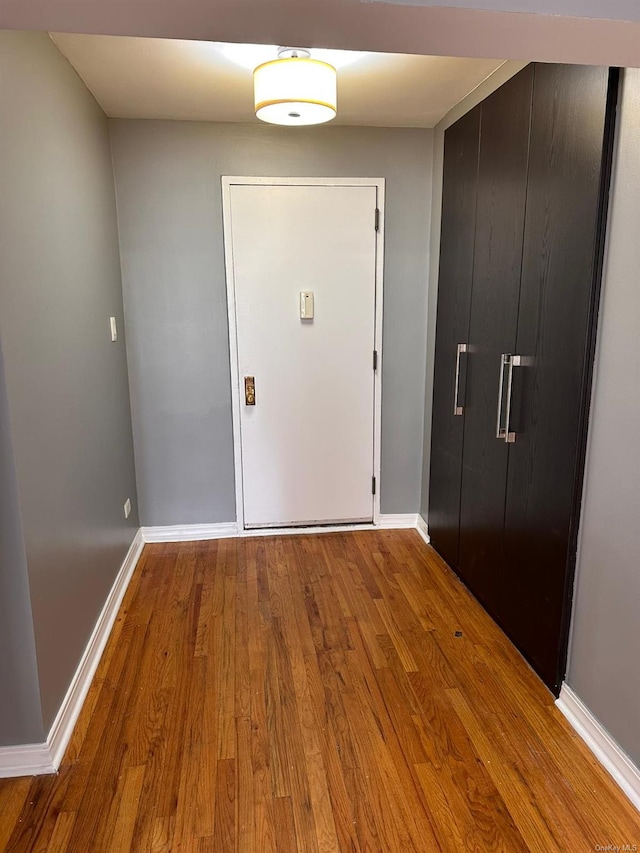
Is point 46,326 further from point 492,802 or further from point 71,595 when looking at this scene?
point 492,802

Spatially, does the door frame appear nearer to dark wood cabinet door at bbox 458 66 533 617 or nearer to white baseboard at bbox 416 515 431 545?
white baseboard at bbox 416 515 431 545

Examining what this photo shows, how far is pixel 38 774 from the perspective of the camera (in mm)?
1728

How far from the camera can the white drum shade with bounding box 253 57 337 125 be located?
7.14ft

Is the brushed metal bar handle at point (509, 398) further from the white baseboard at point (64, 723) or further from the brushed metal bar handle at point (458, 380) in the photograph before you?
the white baseboard at point (64, 723)

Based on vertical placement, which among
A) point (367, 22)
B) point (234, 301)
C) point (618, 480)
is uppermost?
point (367, 22)

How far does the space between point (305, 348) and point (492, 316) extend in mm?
1218

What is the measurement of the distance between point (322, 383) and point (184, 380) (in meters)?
0.82

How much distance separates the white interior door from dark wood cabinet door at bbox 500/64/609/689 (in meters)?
1.29

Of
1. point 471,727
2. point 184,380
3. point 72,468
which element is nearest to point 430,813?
point 471,727

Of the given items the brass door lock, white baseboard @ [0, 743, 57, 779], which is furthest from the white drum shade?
white baseboard @ [0, 743, 57, 779]

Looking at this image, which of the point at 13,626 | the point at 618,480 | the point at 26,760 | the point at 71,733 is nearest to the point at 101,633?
the point at 71,733

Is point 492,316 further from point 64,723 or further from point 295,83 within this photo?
point 64,723

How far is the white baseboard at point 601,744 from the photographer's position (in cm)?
162

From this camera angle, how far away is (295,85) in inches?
86.0
